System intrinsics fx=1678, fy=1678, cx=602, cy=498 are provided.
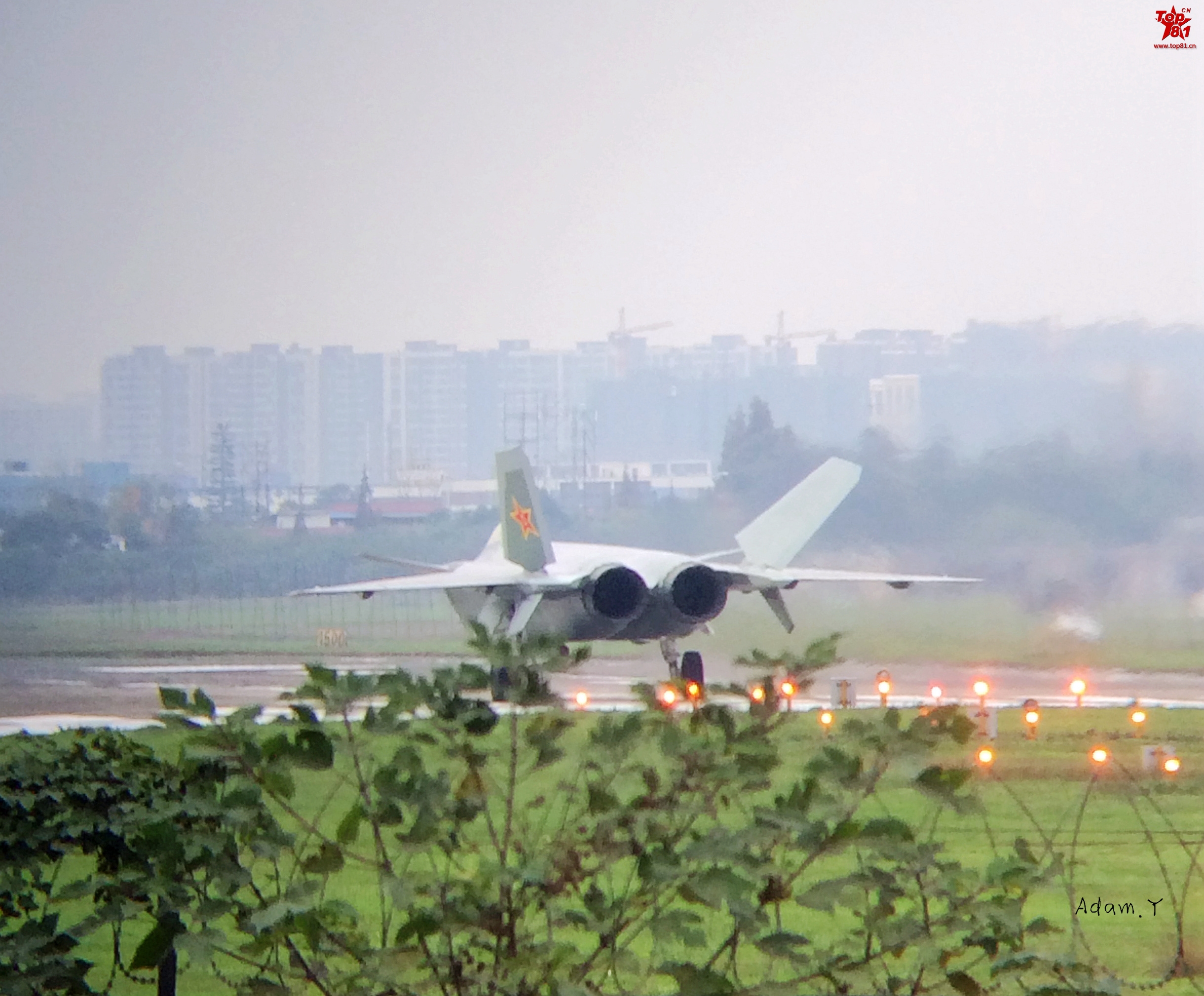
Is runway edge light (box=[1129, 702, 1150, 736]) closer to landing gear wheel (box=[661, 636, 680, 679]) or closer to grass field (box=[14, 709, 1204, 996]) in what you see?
grass field (box=[14, 709, 1204, 996])

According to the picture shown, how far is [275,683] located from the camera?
11.1 meters

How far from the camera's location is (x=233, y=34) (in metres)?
10.7

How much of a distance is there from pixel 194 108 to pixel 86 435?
7.52 ft

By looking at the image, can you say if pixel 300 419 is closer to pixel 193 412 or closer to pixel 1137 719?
pixel 193 412

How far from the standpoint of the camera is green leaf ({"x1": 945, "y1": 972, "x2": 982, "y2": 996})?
8.53 ft

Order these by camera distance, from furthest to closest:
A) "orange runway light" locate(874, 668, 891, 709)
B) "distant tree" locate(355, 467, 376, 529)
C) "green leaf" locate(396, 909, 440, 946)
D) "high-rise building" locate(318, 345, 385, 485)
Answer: "distant tree" locate(355, 467, 376, 529) → "high-rise building" locate(318, 345, 385, 485) → "orange runway light" locate(874, 668, 891, 709) → "green leaf" locate(396, 909, 440, 946)

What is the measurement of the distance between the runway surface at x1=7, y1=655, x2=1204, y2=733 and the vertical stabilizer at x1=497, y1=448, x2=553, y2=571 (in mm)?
843

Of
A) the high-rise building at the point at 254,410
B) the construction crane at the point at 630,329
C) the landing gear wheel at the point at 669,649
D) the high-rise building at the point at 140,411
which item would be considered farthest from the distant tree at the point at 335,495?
the landing gear wheel at the point at 669,649

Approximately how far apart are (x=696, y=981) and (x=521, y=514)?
8706 mm

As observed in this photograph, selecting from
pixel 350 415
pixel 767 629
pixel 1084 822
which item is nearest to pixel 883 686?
pixel 767 629

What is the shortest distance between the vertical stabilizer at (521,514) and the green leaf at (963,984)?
8491 mm

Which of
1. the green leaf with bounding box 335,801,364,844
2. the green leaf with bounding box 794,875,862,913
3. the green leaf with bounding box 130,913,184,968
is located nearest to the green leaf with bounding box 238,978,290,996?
the green leaf with bounding box 130,913,184,968

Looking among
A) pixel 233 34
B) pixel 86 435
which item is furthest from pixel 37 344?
pixel 233 34

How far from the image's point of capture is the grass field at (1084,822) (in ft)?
15.5
